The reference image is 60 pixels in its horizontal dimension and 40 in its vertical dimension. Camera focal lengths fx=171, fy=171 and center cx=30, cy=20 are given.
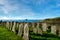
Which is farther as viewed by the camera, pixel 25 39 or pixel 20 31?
pixel 20 31

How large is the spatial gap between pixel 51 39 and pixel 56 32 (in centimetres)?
246

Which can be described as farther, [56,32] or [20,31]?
[56,32]

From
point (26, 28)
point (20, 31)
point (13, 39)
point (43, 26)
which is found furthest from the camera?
point (43, 26)

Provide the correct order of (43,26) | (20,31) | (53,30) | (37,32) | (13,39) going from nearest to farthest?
(13,39)
(20,31)
(53,30)
(37,32)
(43,26)

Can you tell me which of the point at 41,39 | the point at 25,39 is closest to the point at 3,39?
the point at 25,39

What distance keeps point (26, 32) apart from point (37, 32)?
171 inches

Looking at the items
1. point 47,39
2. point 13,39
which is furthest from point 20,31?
point 47,39

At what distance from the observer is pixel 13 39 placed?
41.4 ft

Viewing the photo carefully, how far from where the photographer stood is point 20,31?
14.2 m

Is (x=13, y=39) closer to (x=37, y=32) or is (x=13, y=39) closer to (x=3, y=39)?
(x=3, y=39)

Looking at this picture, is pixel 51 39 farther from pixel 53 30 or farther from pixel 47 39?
pixel 53 30

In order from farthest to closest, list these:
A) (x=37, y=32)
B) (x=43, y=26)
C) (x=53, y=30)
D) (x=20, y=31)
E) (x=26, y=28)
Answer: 1. (x=43, y=26)
2. (x=37, y=32)
3. (x=53, y=30)
4. (x=20, y=31)
5. (x=26, y=28)

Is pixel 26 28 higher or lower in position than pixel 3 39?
higher

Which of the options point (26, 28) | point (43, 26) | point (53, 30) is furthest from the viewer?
point (43, 26)
